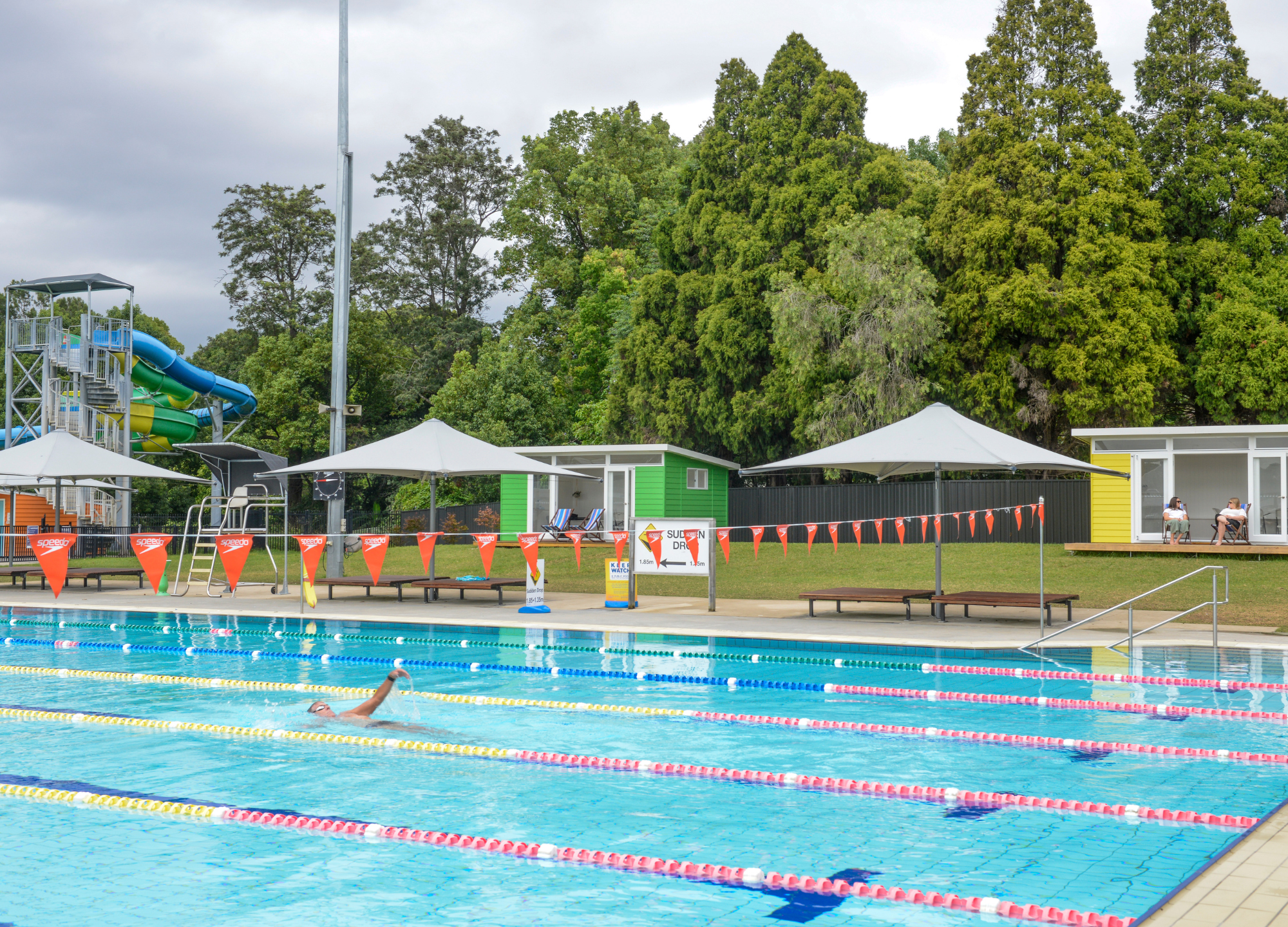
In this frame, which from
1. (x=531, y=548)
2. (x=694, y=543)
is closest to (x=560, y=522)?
(x=694, y=543)

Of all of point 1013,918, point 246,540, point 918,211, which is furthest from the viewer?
point 918,211

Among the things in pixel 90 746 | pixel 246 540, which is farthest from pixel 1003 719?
pixel 246 540

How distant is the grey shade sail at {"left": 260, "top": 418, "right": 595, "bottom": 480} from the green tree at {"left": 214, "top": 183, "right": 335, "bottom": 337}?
1400 inches

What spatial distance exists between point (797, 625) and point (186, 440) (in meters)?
32.2

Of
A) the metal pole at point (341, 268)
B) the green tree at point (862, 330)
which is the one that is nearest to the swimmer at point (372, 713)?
the metal pole at point (341, 268)

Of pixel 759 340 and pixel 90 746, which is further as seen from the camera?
pixel 759 340

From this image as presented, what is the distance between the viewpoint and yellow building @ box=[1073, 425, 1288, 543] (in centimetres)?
2403

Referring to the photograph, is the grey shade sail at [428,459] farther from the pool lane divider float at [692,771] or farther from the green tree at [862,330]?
the green tree at [862,330]

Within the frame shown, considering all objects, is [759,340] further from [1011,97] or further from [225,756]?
[225,756]

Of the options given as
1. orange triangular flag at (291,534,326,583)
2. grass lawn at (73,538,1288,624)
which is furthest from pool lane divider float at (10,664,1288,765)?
grass lawn at (73,538,1288,624)

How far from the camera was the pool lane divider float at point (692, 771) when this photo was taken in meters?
6.43

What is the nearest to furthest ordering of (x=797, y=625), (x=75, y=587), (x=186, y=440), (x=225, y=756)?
(x=225, y=756) → (x=797, y=625) → (x=75, y=587) → (x=186, y=440)

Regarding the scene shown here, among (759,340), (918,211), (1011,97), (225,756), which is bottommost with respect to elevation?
(225,756)

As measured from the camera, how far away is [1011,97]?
31984 millimetres
